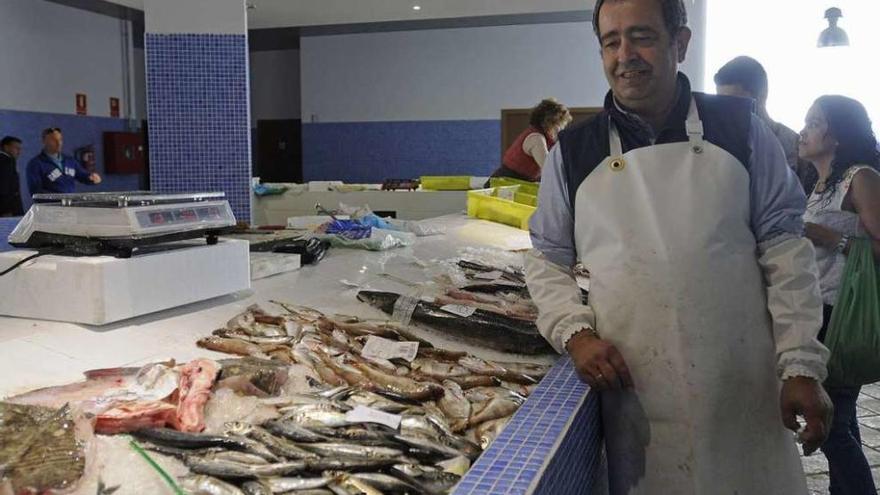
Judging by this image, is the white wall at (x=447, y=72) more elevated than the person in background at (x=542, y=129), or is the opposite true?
the white wall at (x=447, y=72)

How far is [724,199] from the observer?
1896 mm

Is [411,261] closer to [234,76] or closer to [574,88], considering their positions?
[234,76]

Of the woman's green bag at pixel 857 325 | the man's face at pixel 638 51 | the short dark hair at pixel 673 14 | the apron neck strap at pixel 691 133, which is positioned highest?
the short dark hair at pixel 673 14

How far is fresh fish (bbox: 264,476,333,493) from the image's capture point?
4.81 feet

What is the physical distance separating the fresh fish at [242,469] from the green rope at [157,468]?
0.05m

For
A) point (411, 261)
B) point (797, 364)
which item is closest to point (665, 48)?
point (797, 364)

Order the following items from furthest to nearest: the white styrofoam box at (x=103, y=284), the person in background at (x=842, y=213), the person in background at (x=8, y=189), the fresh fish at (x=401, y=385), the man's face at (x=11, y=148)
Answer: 1. the man's face at (x=11, y=148)
2. the person in background at (x=8, y=189)
3. the person in background at (x=842, y=213)
4. the white styrofoam box at (x=103, y=284)
5. the fresh fish at (x=401, y=385)

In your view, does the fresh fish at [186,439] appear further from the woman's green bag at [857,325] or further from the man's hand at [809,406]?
the woman's green bag at [857,325]

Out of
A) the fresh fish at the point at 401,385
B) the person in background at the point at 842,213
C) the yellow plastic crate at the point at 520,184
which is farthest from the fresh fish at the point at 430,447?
the yellow plastic crate at the point at 520,184

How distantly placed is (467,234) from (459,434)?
419 centimetres

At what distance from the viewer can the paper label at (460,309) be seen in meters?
2.82

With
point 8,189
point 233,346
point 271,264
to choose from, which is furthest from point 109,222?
point 8,189

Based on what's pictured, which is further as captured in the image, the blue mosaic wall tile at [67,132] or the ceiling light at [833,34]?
the blue mosaic wall tile at [67,132]

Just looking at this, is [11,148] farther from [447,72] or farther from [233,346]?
[233,346]
